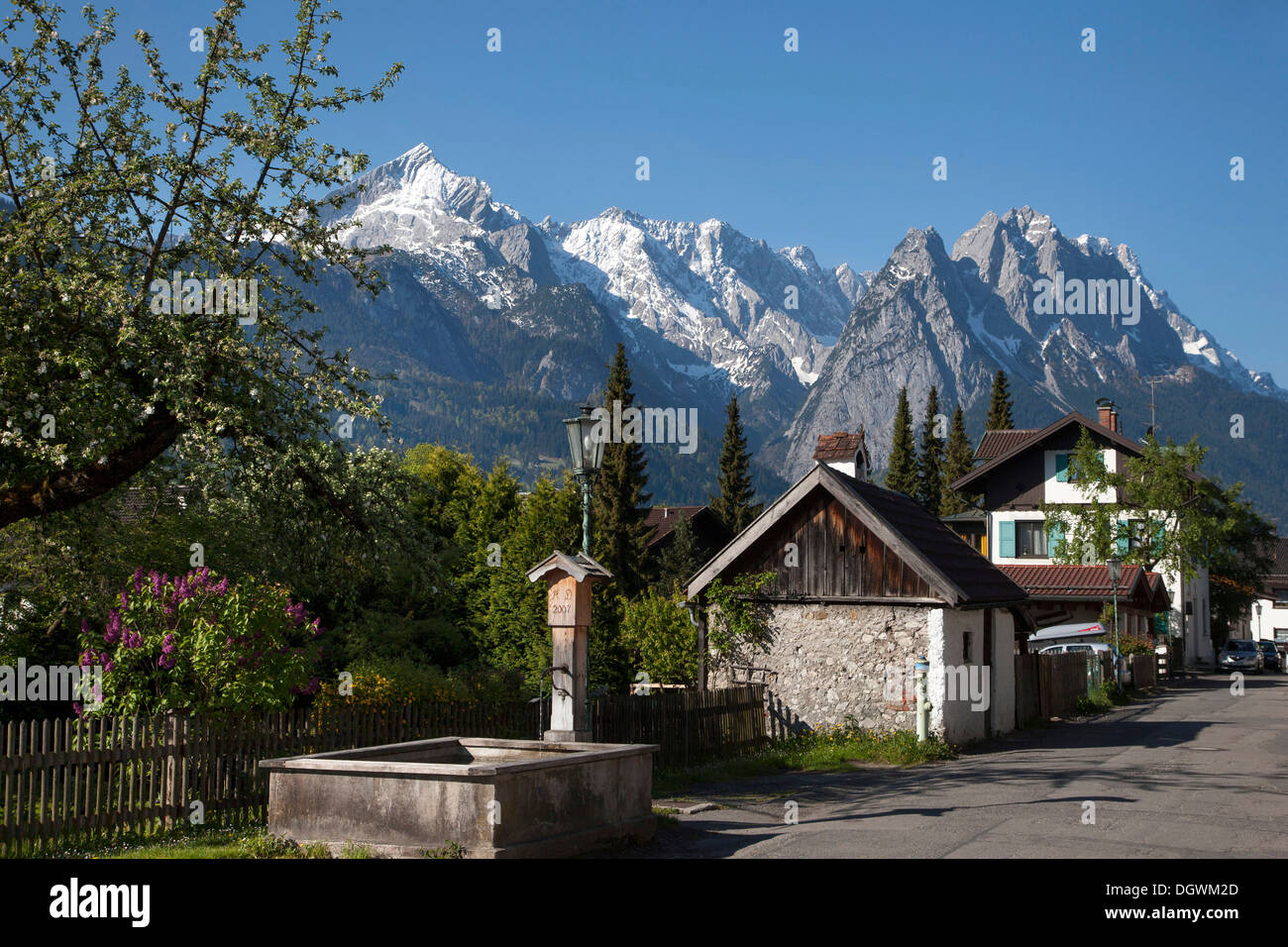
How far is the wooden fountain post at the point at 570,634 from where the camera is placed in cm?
1355

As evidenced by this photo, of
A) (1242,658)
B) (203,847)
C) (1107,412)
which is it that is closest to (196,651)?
(203,847)

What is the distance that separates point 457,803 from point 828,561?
1276 centimetres

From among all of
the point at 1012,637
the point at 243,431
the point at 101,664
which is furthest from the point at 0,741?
the point at 1012,637

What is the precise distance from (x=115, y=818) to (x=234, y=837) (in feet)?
4.17

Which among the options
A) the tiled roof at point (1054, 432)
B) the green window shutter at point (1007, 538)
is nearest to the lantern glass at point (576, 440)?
the tiled roof at point (1054, 432)

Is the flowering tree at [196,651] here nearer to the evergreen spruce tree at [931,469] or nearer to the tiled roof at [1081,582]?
the tiled roof at [1081,582]

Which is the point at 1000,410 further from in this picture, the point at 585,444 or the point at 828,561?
the point at 585,444

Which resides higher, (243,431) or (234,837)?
(243,431)

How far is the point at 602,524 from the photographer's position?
6178cm

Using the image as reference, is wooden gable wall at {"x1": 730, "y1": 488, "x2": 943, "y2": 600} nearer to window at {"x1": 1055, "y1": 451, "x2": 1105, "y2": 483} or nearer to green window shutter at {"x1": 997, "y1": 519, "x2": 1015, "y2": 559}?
green window shutter at {"x1": 997, "y1": 519, "x2": 1015, "y2": 559}

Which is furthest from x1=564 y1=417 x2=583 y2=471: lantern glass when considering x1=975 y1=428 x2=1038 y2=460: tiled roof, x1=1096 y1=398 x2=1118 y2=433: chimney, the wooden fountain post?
x1=1096 y1=398 x2=1118 y2=433: chimney

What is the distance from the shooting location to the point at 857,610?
21.1 m
